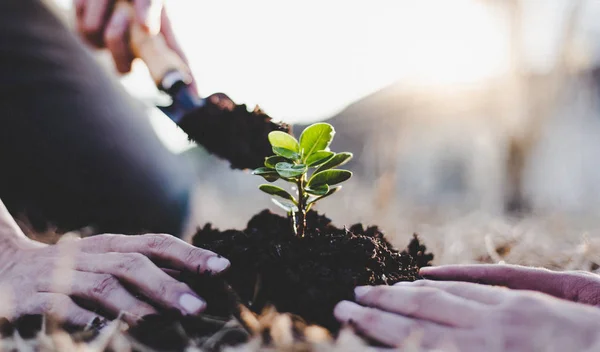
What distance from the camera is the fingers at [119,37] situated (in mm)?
1631

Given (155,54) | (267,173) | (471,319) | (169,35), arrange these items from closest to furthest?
(471,319) < (267,173) < (155,54) < (169,35)

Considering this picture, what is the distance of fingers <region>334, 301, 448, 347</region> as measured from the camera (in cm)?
79

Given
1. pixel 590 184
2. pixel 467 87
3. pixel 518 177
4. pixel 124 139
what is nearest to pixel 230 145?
pixel 124 139

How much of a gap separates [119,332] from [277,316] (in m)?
0.28

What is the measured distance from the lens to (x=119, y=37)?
5.41 feet

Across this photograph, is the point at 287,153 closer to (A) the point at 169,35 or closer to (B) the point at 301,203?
(B) the point at 301,203

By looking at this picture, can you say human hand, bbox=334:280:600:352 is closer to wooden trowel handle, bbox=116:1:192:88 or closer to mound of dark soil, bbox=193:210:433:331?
mound of dark soil, bbox=193:210:433:331

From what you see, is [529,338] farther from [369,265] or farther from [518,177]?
[518,177]

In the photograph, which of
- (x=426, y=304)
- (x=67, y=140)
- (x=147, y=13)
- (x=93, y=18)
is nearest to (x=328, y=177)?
(x=426, y=304)

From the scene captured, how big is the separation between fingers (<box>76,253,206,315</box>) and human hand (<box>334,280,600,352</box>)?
279 mm

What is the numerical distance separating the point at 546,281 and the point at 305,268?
0.53 metres

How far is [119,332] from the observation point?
0.84 m

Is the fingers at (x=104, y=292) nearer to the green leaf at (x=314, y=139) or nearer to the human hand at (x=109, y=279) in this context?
the human hand at (x=109, y=279)

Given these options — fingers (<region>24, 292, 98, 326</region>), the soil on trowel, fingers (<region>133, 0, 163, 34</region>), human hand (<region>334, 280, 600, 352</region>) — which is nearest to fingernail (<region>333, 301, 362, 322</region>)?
human hand (<region>334, 280, 600, 352</region>)
